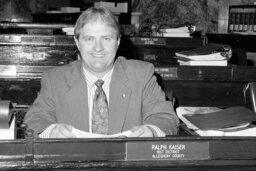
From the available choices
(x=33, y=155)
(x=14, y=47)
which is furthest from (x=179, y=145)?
(x=14, y=47)

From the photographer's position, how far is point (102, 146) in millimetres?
1178

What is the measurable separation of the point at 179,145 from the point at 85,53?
0.93 meters

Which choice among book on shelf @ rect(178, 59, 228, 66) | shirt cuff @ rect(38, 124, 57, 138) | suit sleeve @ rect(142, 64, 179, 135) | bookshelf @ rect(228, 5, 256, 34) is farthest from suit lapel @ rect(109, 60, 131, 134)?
bookshelf @ rect(228, 5, 256, 34)

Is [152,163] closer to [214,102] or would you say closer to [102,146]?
[102,146]

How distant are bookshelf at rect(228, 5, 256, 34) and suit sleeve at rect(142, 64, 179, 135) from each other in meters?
4.12

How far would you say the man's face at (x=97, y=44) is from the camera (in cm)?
198

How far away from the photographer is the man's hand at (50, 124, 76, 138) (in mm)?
1528

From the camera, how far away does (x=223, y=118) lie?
1519mm

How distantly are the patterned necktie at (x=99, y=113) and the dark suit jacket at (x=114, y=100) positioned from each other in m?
0.03

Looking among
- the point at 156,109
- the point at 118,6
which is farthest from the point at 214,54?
the point at 118,6

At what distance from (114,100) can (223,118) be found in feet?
2.17

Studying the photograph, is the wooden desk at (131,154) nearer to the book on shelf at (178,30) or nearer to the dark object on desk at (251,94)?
the dark object on desk at (251,94)

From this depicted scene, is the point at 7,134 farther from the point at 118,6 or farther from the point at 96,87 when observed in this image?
the point at 118,6

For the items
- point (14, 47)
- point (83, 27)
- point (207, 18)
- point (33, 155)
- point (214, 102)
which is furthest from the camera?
point (207, 18)
